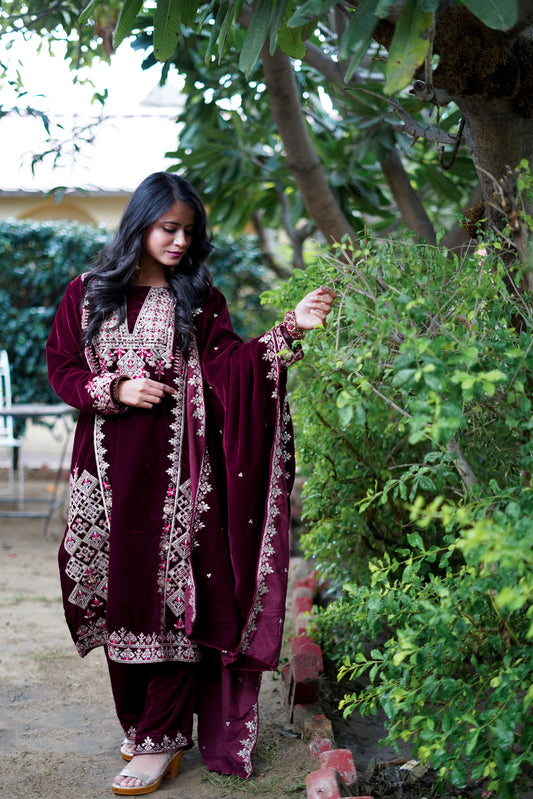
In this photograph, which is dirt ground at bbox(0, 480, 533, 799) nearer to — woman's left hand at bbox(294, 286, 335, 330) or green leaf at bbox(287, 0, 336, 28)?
woman's left hand at bbox(294, 286, 335, 330)

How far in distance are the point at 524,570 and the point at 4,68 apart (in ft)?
10.9

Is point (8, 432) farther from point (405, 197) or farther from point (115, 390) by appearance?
point (115, 390)

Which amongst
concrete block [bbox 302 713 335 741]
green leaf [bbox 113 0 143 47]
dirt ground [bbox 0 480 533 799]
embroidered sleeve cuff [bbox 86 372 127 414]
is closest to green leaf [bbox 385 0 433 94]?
green leaf [bbox 113 0 143 47]

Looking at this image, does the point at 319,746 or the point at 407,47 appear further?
the point at 319,746

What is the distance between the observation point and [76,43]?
164 inches

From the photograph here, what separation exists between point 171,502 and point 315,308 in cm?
79

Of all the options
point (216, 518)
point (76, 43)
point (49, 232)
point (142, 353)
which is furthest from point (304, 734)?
point (49, 232)

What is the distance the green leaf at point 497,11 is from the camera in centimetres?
152

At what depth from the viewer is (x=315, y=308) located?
2.39 metres

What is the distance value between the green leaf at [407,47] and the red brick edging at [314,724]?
1.64 metres

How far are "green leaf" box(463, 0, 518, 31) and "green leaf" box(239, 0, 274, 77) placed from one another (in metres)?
0.56

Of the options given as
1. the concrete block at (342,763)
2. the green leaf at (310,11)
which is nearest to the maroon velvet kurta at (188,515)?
the concrete block at (342,763)

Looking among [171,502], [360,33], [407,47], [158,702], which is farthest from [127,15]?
[158,702]

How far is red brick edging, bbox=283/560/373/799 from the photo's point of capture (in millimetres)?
2176
